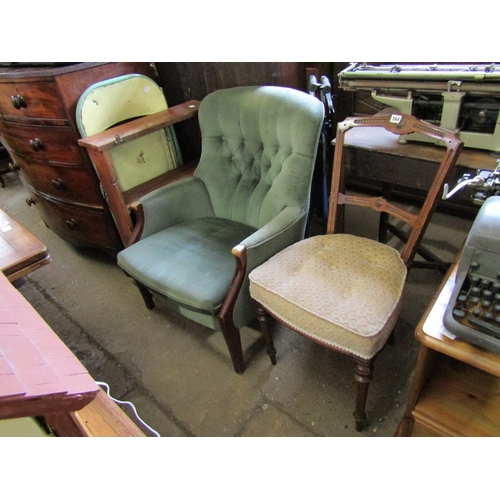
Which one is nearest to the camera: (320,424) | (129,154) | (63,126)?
(320,424)

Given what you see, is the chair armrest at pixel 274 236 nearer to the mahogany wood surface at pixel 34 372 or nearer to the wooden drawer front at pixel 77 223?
the mahogany wood surface at pixel 34 372

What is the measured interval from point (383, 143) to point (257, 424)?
1.19 meters

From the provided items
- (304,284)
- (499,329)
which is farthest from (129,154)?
(499,329)

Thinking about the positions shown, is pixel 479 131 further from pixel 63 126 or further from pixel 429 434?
pixel 63 126

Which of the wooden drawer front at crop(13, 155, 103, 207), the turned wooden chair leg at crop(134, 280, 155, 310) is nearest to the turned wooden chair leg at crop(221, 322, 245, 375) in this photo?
the turned wooden chair leg at crop(134, 280, 155, 310)

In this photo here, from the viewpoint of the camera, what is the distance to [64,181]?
196 cm

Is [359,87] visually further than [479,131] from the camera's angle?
Yes

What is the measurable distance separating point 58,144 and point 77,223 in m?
0.51

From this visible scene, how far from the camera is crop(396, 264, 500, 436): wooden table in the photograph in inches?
31.9

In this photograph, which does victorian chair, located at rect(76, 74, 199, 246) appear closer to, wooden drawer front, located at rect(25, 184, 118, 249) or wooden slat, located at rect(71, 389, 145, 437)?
wooden drawer front, located at rect(25, 184, 118, 249)

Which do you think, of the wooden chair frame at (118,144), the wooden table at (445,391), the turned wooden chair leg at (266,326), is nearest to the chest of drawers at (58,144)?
the wooden chair frame at (118,144)

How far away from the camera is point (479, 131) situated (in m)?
1.21

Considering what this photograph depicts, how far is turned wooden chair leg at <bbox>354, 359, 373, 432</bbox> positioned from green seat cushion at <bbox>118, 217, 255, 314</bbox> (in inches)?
20.4

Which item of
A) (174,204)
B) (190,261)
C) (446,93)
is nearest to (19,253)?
(190,261)
